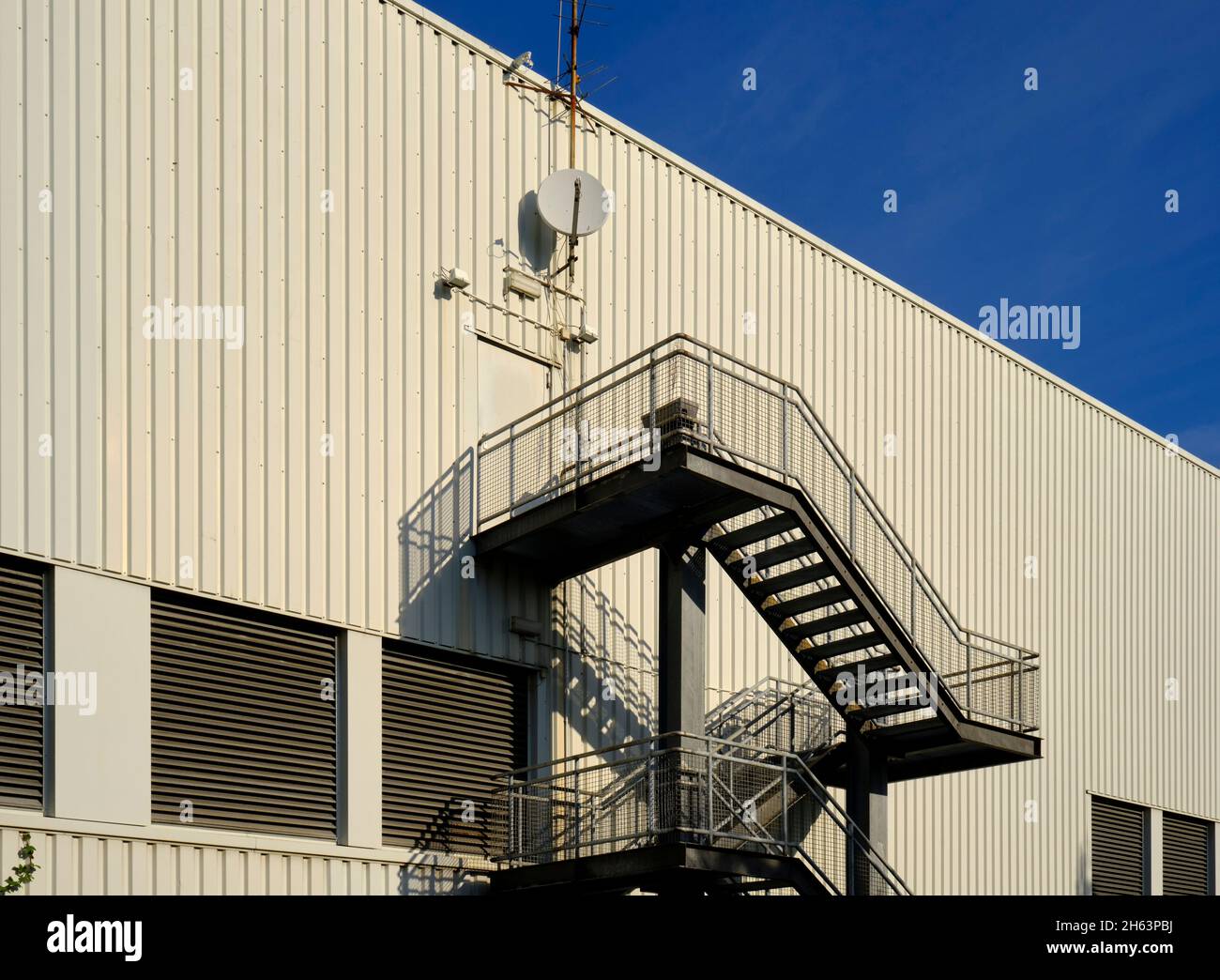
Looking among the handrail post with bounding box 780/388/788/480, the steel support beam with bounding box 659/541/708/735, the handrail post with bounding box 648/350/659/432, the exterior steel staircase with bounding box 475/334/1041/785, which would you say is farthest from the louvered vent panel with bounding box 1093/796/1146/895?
the handrail post with bounding box 648/350/659/432

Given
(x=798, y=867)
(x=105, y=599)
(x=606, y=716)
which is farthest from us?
(x=606, y=716)

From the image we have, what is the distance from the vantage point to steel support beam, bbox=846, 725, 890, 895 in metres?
24.6

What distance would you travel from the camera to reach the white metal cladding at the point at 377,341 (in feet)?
65.2

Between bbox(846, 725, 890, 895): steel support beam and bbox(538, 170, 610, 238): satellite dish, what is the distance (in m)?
8.10

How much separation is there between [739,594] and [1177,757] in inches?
533

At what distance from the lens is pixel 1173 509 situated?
126ft

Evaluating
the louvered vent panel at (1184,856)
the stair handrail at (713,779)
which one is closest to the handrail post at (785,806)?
the stair handrail at (713,779)

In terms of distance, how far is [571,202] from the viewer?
2520 centimetres

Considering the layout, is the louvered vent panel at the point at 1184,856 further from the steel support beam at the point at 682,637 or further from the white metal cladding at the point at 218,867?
the white metal cladding at the point at 218,867

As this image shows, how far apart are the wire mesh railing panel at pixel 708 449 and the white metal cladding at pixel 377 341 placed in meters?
0.93
